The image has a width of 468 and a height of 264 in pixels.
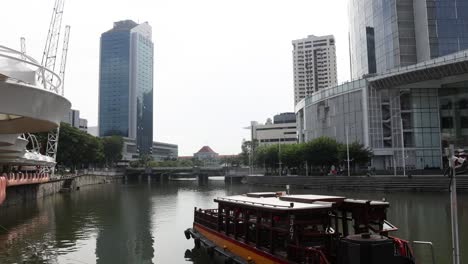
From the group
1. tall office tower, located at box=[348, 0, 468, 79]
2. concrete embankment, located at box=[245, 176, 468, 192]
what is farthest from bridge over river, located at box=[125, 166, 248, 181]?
tall office tower, located at box=[348, 0, 468, 79]

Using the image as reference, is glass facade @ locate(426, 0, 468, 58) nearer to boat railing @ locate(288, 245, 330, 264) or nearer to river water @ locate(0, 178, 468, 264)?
river water @ locate(0, 178, 468, 264)

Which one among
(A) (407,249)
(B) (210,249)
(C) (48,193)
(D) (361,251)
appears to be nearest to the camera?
(D) (361,251)

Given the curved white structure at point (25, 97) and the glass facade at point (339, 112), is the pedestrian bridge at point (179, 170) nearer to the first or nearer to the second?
the glass facade at point (339, 112)

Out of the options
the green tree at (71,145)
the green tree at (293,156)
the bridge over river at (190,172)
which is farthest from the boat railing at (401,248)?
the bridge over river at (190,172)

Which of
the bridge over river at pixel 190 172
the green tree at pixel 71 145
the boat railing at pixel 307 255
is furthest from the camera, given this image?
the bridge over river at pixel 190 172

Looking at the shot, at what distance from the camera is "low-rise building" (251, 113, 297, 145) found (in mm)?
180363

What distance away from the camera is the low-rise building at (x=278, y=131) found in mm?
180363

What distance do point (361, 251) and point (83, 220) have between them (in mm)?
29326

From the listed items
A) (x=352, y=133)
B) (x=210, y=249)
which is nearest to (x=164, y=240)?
(x=210, y=249)

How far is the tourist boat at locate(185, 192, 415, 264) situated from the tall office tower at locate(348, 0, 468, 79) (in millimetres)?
75092

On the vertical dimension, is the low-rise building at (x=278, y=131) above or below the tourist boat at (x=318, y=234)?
above

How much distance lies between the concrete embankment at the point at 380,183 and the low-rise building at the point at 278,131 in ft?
329

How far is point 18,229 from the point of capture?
3081 centimetres

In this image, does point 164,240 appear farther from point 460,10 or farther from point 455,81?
point 460,10
